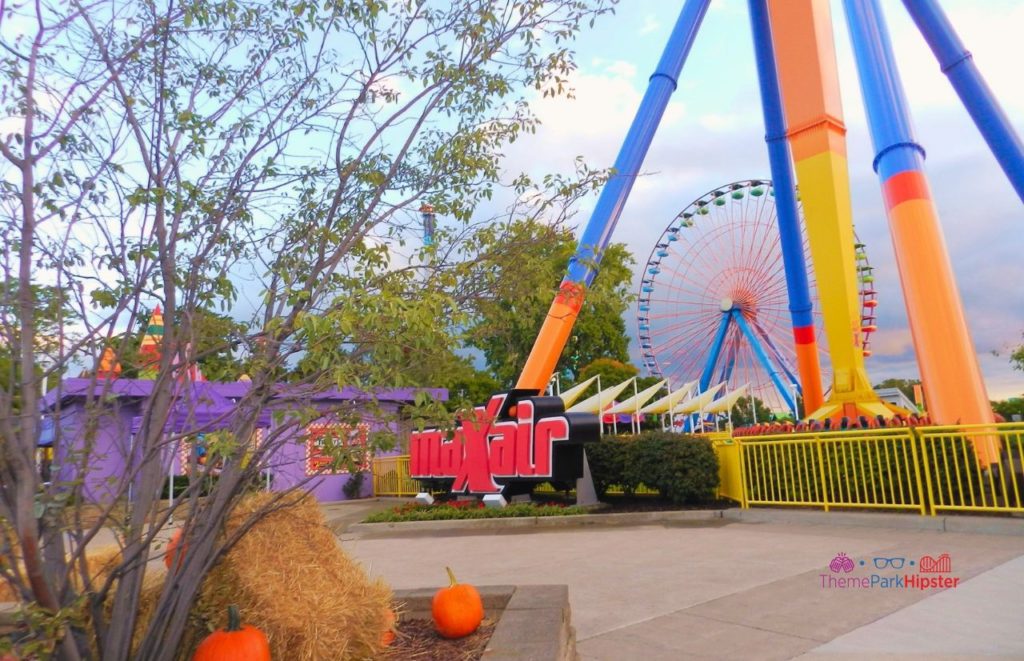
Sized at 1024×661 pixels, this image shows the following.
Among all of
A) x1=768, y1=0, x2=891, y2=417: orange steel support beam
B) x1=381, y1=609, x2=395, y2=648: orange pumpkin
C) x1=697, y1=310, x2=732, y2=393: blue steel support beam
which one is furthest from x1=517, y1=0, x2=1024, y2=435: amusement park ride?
x1=697, y1=310, x2=732, y2=393: blue steel support beam

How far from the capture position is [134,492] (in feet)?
10.9

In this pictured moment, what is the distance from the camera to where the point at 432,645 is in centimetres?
404

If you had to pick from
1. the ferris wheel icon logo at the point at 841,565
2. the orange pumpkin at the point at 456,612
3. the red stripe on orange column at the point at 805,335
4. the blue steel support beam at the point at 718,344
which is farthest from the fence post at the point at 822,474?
the blue steel support beam at the point at 718,344

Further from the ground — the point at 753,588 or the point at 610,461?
the point at 610,461

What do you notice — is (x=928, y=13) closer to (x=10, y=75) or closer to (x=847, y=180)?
(x=847, y=180)

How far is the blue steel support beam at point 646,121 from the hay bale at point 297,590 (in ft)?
53.9

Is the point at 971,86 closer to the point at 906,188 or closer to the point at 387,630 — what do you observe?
the point at 906,188

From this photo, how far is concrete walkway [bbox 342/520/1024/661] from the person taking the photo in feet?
14.7

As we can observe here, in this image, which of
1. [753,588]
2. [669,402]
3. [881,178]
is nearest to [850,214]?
[881,178]

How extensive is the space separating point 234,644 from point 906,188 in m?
14.4

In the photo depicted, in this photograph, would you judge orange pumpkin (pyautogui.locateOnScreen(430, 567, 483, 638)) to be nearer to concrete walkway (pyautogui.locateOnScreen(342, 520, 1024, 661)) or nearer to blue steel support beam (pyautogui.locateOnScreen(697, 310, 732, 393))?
concrete walkway (pyautogui.locateOnScreen(342, 520, 1024, 661))

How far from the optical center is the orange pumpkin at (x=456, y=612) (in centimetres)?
400

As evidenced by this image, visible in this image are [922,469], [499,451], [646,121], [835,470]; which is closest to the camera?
[922,469]

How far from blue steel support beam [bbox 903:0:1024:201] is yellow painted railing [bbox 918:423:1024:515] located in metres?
9.44
